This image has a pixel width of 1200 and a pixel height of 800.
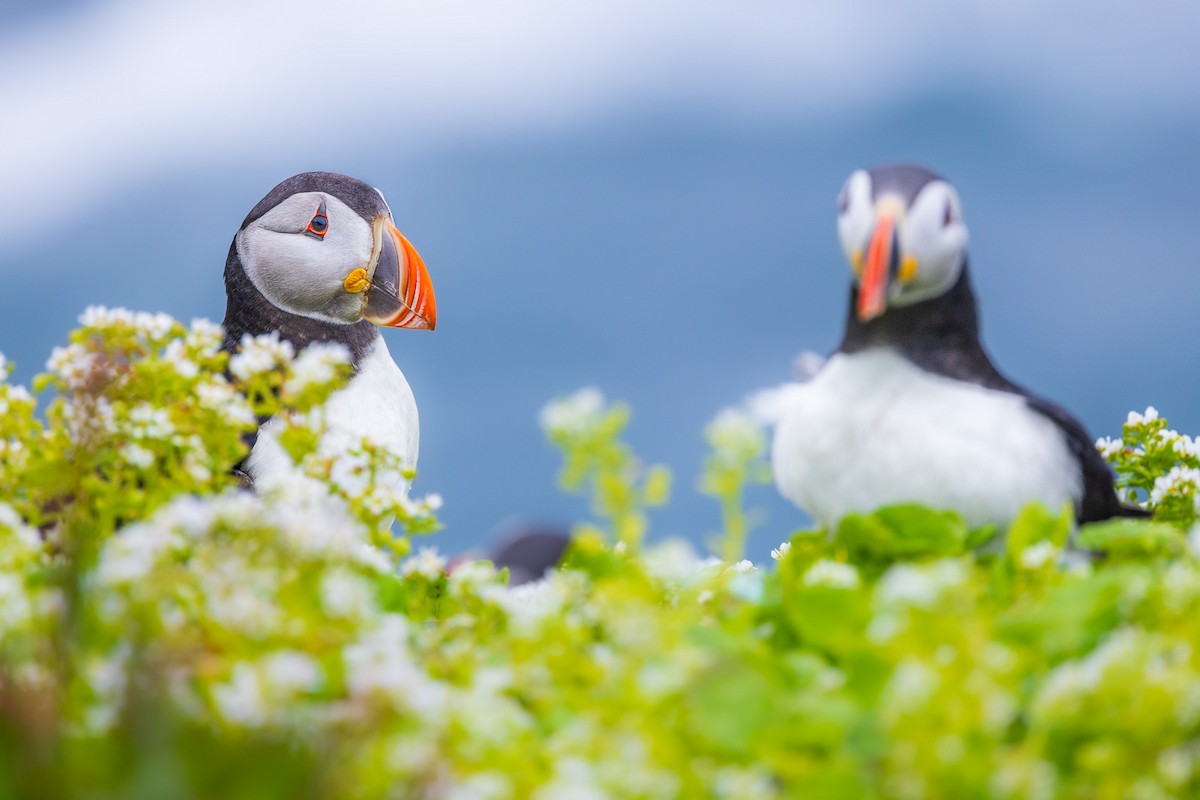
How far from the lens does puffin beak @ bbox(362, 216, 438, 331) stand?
4535 millimetres

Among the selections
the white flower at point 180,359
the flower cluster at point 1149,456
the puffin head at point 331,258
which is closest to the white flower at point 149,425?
the white flower at point 180,359

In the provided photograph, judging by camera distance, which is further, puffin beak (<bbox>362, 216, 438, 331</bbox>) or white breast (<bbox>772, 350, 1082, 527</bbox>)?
puffin beak (<bbox>362, 216, 438, 331</bbox>)

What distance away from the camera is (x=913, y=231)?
2361mm

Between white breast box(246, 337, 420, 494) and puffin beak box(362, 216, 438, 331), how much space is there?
0.41ft

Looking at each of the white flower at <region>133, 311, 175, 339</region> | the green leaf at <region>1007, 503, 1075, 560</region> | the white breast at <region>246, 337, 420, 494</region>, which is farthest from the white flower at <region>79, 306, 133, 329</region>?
the green leaf at <region>1007, 503, 1075, 560</region>

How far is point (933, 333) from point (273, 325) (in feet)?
8.88

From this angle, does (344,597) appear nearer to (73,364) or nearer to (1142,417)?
(73,364)

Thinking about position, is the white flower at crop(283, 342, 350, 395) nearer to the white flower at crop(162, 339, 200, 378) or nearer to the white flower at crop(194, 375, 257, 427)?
the white flower at crop(194, 375, 257, 427)

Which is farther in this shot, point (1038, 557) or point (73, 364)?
point (73, 364)

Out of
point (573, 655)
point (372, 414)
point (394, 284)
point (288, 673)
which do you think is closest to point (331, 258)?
point (394, 284)

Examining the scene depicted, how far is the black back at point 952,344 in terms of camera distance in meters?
2.54

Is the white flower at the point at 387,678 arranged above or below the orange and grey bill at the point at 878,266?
below

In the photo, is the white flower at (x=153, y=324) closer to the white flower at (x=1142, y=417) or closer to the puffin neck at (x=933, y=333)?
the puffin neck at (x=933, y=333)

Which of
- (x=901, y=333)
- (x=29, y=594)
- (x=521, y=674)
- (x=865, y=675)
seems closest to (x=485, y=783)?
(x=521, y=674)
